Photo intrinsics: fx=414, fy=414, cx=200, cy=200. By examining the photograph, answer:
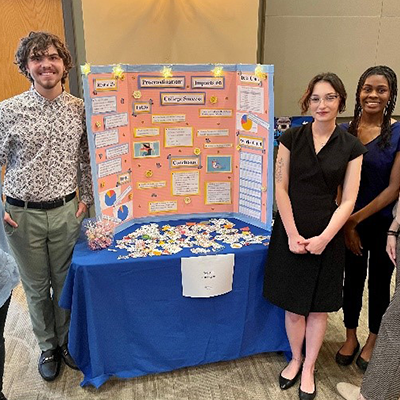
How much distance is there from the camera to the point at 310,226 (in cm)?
182

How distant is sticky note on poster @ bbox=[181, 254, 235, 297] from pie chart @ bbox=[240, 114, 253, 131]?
0.67m

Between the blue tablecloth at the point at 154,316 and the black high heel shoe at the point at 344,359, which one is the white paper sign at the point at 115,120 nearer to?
the blue tablecloth at the point at 154,316

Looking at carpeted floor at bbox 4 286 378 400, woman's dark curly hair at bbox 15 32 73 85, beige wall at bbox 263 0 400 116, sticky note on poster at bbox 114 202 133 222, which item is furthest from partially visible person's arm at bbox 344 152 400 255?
beige wall at bbox 263 0 400 116

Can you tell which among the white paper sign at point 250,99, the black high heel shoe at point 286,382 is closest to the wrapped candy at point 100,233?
the white paper sign at point 250,99

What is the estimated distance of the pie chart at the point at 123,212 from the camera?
2172 millimetres

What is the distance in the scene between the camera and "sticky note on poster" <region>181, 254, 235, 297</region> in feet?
6.40

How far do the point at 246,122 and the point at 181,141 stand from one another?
0.36 meters

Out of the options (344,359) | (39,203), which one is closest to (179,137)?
(39,203)

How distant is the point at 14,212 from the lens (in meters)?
1.94

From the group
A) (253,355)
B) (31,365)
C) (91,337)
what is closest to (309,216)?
(253,355)

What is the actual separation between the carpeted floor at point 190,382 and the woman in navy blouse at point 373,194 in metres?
0.28

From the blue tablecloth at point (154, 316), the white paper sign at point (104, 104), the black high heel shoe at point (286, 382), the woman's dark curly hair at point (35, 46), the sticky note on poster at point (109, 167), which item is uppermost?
the woman's dark curly hair at point (35, 46)

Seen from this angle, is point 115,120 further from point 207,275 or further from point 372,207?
point 372,207

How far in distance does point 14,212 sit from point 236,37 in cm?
230
